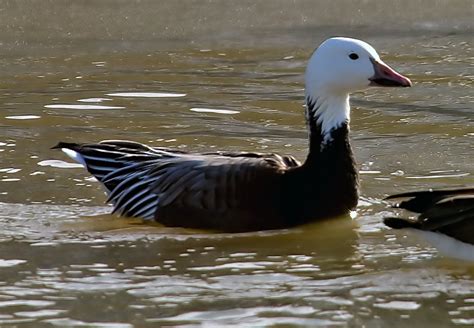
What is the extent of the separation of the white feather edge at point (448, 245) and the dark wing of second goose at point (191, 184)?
1.10 meters

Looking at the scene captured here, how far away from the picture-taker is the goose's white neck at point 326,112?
820 cm

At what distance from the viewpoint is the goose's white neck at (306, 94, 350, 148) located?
8203 mm

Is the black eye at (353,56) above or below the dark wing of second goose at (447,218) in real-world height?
above

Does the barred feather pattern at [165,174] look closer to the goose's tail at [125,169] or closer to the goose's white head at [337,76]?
the goose's tail at [125,169]

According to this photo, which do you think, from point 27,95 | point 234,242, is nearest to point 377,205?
point 234,242

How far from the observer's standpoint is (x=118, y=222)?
27.0ft

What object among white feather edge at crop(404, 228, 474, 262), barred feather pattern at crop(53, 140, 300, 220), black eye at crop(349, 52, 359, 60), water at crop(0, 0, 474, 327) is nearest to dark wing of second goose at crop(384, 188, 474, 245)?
white feather edge at crop(404, 228, 474, 262)

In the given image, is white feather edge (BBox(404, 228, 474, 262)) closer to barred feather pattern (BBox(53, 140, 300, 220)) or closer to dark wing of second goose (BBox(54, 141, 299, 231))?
dark wing of second goose (BBox(54, 141, 299, 231))

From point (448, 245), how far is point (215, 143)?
3.33 metres

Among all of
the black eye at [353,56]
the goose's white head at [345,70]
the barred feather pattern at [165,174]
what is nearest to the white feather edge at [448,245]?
the barred feather pattern at [165,174]

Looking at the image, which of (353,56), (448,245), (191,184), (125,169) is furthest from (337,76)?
(448,245)

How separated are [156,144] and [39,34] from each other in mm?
4585

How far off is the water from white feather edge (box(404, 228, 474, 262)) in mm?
90

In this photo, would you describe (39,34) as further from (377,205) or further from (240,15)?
(377,205)
